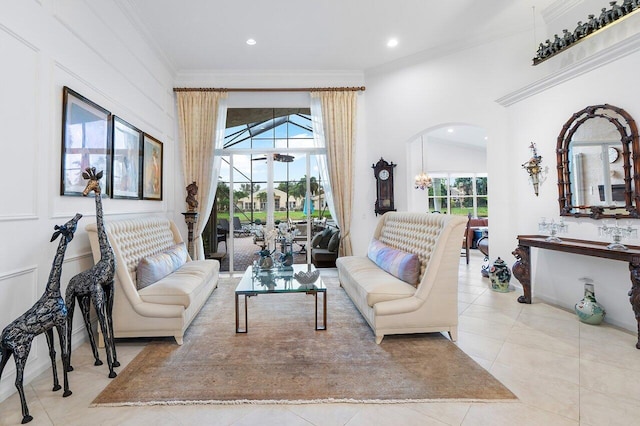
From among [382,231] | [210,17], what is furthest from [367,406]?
[210,17]

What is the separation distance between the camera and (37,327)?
5.62 feet

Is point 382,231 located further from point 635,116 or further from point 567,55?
point 567,55

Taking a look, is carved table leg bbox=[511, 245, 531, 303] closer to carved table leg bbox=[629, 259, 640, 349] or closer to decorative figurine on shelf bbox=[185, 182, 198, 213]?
carved table leg bbox=[629, 259, 640, 349]

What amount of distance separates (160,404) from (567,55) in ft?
17.8

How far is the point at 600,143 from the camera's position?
3080 mm

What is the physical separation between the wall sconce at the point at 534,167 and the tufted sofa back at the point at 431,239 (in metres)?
1.74

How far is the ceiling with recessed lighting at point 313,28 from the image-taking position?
11.9ft

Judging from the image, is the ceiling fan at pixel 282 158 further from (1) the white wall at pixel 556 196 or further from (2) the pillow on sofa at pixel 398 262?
(1) the white wall at pixel 556 196

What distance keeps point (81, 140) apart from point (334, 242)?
3.84 m

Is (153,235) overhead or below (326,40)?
below

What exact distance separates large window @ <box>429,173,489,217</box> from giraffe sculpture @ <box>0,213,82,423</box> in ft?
30.6

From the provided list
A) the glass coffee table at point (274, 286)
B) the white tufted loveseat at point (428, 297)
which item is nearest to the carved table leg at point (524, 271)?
the white tufted loveseat at point (428, 297)

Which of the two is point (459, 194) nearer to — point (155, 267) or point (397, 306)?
point (397, 306)

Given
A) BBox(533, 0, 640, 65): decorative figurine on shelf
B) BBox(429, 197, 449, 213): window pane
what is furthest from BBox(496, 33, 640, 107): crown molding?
BBox(429, 197, 449, 213): window pane
